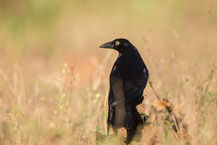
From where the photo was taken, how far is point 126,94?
5141mm

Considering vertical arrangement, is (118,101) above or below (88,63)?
above

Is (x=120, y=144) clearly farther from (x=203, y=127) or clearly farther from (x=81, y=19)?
(x=81, y=19)

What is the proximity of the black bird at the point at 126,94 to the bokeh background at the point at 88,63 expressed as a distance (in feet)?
0.57

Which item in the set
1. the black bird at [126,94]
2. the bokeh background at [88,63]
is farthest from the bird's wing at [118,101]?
the bokeh background at [88,63]

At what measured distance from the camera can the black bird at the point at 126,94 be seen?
16.7 ft

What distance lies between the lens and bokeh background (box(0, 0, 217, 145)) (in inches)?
221

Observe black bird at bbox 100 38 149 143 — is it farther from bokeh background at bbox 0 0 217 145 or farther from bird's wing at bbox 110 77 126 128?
bokeh background at bbox 0 0 217 145

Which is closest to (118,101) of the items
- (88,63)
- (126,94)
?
(126,94)

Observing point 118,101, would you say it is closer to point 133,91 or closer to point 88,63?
point 133,91

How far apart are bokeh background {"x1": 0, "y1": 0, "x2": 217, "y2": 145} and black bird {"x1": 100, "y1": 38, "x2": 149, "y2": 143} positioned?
175 millimetres

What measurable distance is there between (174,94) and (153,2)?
800cm

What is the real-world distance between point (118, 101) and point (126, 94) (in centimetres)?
11

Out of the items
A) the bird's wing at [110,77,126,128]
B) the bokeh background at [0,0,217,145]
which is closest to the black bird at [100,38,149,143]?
the bird's wing at [110,77,126,128]

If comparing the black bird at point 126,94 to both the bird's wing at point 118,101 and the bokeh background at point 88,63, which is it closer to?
the bird's wing at point 118,101
